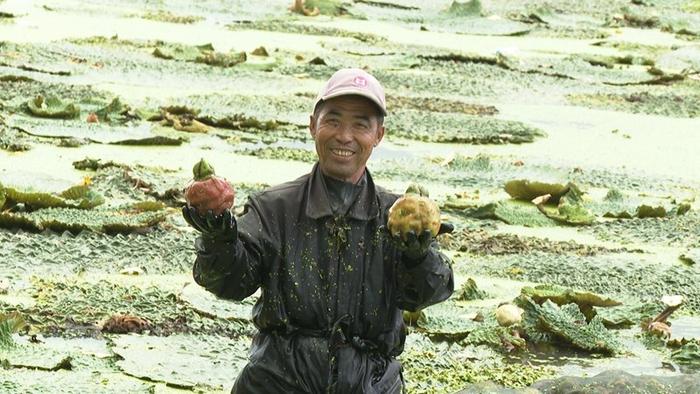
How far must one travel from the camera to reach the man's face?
3584 mm

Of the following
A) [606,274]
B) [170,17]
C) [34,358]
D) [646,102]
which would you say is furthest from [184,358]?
[170,17]

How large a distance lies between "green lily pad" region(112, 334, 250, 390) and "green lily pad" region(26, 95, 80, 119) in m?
3.34

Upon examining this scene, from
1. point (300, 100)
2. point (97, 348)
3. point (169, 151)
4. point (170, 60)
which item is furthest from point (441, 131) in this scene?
point (97, 348)

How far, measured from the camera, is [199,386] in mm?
4320


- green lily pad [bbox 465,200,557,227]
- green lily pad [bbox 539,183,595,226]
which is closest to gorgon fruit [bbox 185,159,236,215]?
green lily pad [bbox 465,200,557,227]

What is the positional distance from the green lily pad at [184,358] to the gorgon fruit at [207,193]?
3.75 feet

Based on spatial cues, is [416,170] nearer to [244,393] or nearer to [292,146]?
[292,146]

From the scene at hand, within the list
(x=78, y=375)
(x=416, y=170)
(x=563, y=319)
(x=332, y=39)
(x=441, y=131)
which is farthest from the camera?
(x=332, y=39)

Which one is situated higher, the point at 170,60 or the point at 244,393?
the point at 244,393

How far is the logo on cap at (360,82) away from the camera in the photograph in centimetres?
354

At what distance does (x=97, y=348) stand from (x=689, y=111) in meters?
5.94

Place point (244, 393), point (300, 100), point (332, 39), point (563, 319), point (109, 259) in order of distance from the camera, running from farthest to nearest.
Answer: point (332, 39) → point (300, 100) → point (109, 259) → point (563, 319) → point (244, 393)

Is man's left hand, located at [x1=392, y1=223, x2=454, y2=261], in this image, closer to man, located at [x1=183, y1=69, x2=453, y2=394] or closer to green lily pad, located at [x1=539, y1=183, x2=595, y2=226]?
man, located at [x1=183, y1=69, x2=453, y2=394]

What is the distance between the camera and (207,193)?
3.25 metres
